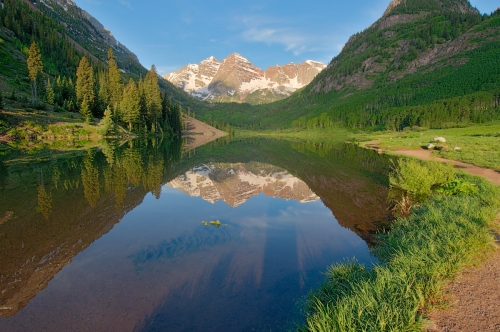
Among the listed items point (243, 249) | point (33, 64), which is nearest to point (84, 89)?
point (33, 64)

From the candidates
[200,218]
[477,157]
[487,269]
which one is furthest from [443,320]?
[477,157]

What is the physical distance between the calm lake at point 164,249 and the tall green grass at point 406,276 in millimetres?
1457

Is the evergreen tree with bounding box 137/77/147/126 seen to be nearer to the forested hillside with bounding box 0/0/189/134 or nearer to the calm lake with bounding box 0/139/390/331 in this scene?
the forested hillside with bounding box 0/0/189/134

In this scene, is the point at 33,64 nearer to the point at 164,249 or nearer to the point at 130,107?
the point at 130,107

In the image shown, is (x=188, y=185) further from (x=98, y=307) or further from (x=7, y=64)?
(x=7, y=64)

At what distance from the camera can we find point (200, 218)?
18.0 m

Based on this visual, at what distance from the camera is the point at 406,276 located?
7.55 metres

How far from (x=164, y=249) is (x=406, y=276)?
10033 millimetres

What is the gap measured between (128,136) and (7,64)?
58586mm

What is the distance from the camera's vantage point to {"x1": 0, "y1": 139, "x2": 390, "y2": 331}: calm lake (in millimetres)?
8383

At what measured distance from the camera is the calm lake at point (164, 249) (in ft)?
27.5

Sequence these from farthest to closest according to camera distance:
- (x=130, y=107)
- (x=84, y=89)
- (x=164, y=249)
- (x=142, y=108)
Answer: (x=142, y=108) → (x=130, y=107) → (x=84, y=89) → (x=164, y=249)

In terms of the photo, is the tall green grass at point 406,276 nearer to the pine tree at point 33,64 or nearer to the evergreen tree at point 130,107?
the evergreen tree at point 130,107

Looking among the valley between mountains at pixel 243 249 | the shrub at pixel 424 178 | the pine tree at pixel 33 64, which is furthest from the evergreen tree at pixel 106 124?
the shrub at pixel 424 178
